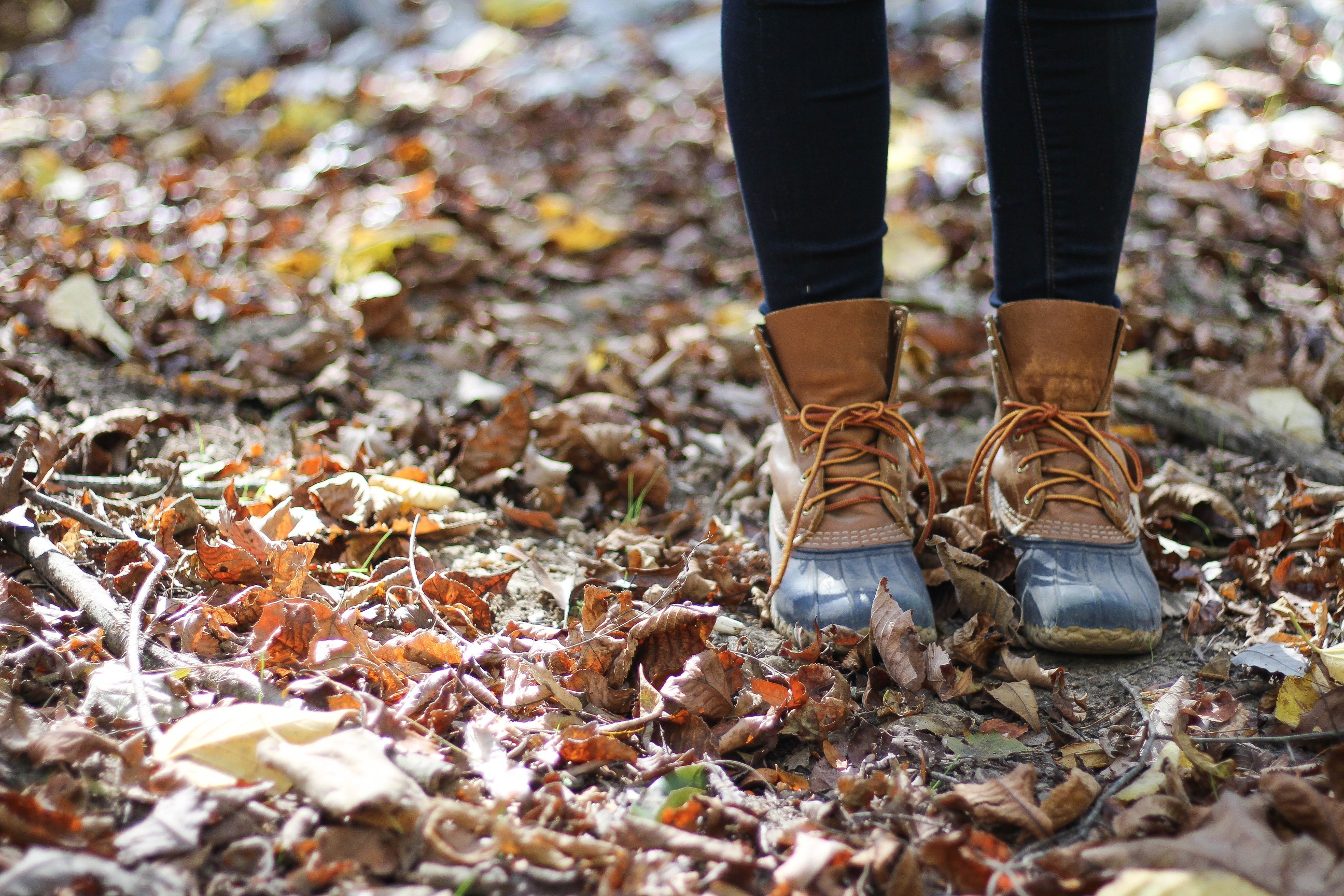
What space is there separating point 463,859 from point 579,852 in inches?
4.3

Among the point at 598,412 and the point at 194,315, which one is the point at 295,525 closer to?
the point at 598,412

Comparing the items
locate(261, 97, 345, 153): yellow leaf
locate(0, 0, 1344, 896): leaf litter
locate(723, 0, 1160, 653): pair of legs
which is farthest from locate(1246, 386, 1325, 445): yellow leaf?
locate(261, 97, 345, 153): yellow leaf

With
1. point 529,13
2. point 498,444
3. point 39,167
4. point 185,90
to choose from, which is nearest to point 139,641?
point 498,444

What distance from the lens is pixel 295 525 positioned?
140 centimetres

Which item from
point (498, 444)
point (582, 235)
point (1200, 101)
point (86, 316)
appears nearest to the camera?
point (498, 444)

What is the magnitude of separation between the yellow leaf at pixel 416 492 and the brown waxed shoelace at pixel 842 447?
59 centimetres

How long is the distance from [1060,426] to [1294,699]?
1.59ft

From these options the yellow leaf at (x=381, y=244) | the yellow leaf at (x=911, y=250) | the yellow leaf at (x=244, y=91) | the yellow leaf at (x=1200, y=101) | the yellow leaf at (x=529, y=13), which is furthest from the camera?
the yellow leaf at (x=529, y=13)

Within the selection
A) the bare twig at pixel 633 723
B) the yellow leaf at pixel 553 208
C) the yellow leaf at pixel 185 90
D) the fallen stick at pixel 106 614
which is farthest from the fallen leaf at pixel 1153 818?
the yellow leaf at pixel 185 90

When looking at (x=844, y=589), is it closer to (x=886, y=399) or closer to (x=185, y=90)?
(x=886, y=399)

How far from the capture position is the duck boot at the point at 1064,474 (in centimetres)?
130

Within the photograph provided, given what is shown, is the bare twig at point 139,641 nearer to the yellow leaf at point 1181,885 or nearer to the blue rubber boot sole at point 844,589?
the blue rubber boot sole at point 844,589

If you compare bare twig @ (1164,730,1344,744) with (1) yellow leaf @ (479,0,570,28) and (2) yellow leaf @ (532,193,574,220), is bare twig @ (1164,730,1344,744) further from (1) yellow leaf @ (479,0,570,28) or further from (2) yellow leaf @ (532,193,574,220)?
(1) yellow leaf @ (479,0,570,28)

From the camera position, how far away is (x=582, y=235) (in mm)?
3135
